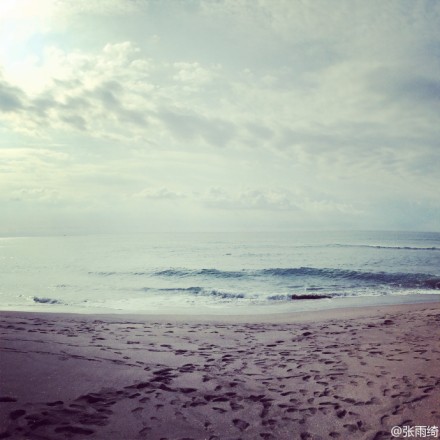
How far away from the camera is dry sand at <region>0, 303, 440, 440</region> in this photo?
4.46 metres

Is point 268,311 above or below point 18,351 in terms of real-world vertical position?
below

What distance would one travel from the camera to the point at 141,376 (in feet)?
20.4

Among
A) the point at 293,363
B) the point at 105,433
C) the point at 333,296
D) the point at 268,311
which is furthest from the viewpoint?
the point at 333,296

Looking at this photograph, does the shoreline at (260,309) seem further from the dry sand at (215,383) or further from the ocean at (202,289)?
the dry sand at (215,383)

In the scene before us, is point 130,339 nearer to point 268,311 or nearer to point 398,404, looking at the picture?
point 398,404

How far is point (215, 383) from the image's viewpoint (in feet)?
19.7

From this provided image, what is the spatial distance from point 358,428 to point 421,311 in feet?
37.2

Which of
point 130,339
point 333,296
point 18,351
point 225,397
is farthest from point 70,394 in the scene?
point 333,296

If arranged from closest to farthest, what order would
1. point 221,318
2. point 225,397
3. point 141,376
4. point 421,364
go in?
point 225,397, point 141,376, point 421,364, point 221,318

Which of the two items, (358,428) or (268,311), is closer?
(358,428)

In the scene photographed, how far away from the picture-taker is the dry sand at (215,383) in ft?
14.6

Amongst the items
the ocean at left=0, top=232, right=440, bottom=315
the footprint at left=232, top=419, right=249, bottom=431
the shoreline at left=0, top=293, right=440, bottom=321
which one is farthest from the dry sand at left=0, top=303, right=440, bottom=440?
the ocean at left=0, top=232, right=440, bottom=315

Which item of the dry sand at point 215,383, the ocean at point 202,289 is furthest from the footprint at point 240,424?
the ocean at point 202,289

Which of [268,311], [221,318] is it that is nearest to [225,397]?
[221,318]
